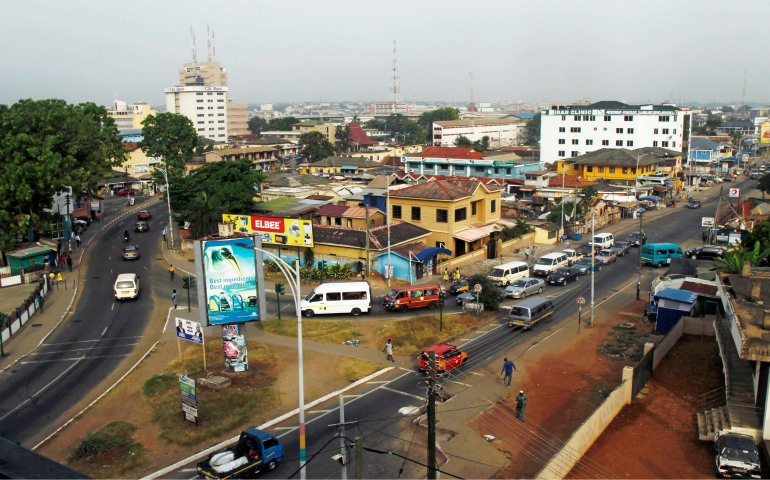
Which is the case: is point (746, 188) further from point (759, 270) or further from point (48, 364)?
point (48, 364)

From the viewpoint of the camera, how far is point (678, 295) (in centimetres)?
3222

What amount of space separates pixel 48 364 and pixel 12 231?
72.6 feet

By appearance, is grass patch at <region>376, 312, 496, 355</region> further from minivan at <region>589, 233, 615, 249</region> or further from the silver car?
minivan at <region>589, 233, 615, 249</region>

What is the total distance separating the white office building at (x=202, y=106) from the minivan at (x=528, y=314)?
15271 centimetres

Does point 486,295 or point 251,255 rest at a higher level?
point 251,255

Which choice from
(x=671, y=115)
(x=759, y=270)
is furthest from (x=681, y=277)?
(x=671, y=115)

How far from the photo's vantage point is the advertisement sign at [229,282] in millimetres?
24453

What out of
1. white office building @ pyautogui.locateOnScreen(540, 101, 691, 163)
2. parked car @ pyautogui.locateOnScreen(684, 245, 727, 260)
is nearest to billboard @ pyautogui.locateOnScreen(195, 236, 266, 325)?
parked car @ pyautogui.locateOnScreen(684, 245, 727, 260)

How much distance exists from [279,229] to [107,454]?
25499mm

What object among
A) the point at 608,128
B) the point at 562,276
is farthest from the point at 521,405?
the point at 608,128

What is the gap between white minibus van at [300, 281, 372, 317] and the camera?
34.3 meters

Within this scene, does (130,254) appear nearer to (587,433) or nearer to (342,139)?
(587,433)

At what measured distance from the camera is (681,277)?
37625mm

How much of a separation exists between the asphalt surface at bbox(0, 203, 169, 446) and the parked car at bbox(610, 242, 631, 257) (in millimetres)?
35813
